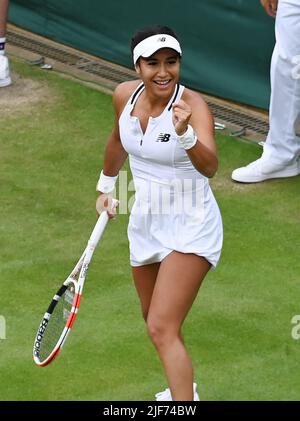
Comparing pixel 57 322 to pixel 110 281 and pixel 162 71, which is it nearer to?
pixel 162 71

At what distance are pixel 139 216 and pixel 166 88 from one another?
2.27 ft

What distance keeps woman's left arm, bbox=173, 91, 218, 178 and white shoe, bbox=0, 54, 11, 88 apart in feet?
16.5

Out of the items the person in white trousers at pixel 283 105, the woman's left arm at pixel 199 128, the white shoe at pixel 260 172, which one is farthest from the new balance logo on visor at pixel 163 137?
the white shoe at pixel 260 172

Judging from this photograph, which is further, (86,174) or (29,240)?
(86,174)

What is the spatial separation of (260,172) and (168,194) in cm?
339

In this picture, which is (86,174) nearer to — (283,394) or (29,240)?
(29,240)

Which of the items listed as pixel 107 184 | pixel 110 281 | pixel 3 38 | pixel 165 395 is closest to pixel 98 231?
pixel 107 184

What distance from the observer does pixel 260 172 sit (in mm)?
10141

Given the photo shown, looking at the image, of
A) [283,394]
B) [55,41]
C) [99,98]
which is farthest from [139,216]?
[55,41]

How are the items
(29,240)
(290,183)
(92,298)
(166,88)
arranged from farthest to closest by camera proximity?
(290,183) → (29,240) → (92,298) → (166,88)

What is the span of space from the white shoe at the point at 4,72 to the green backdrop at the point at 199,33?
980 millimetres

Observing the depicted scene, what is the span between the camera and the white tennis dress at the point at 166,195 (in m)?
6.76

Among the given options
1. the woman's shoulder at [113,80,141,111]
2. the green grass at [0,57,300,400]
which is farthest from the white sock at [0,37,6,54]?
the woman's shoulder at [113,80,141,111]

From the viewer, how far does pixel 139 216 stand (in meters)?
6.96
